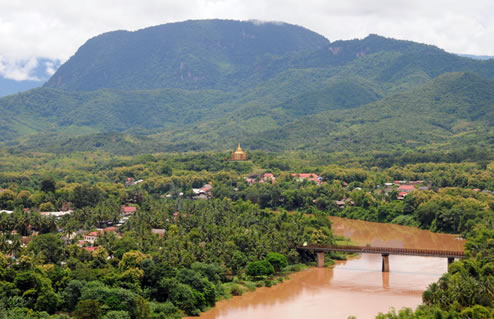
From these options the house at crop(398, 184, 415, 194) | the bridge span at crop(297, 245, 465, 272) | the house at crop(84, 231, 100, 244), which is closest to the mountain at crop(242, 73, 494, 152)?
the house at crop(398, 184, 415, 194)

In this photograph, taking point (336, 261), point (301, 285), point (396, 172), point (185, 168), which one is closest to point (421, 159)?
point (396, 172)

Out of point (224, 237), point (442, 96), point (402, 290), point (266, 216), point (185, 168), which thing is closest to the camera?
point (402, 290)

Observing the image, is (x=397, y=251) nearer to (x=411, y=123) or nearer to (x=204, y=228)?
(x=204, y=228)

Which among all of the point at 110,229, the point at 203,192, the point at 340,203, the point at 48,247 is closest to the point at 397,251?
the point at 110,229

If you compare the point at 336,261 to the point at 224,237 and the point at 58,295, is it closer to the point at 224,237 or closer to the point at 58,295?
the point at 224,237

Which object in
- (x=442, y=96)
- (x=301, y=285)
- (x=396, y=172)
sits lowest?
(x=301, y=285)

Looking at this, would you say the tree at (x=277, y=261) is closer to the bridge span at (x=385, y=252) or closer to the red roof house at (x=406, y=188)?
the bridge span at (x=385, y=252)
